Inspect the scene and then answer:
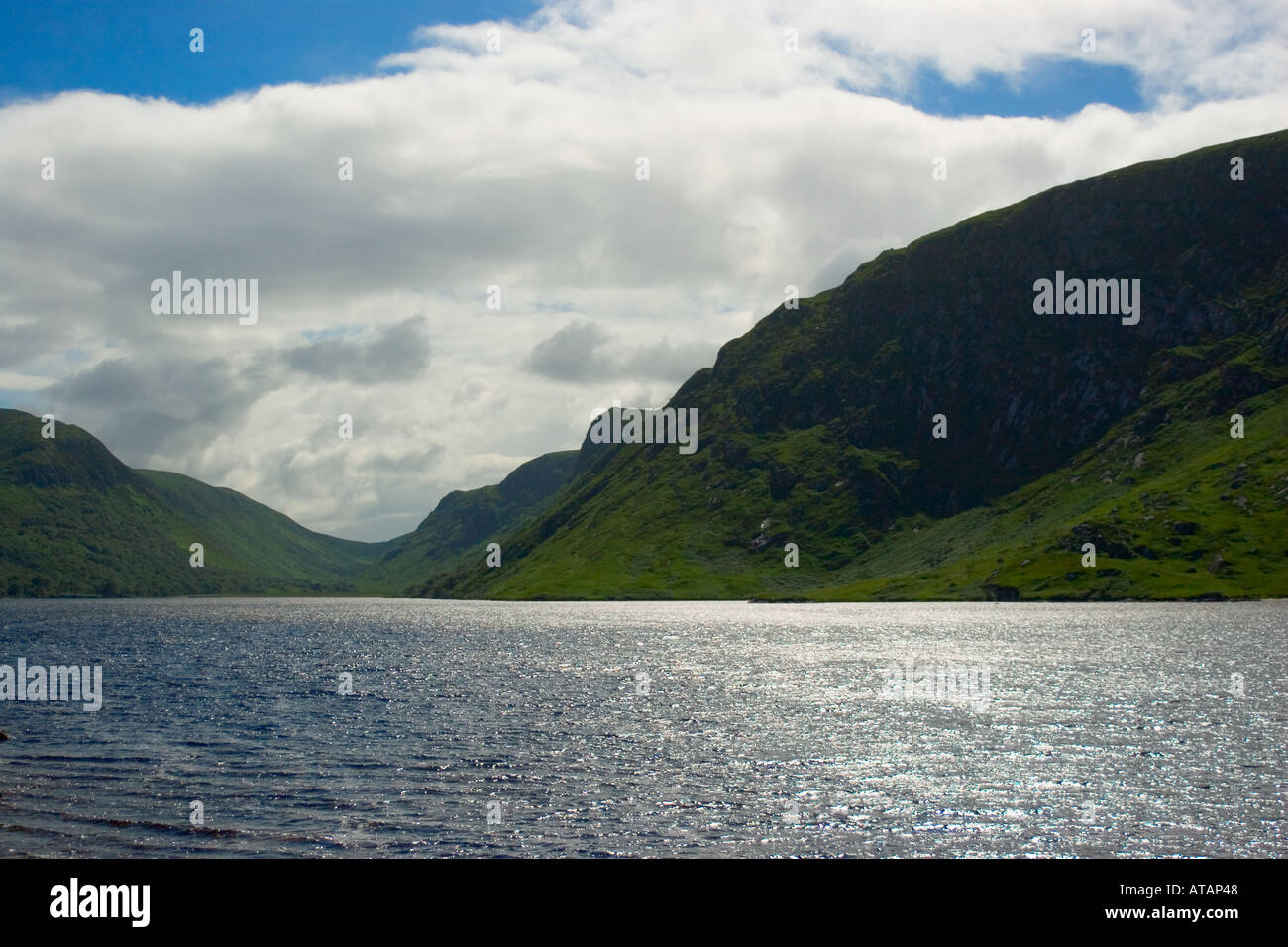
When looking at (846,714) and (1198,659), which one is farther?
(1198,659)

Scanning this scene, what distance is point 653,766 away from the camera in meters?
72.2

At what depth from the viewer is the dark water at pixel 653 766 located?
171 ft

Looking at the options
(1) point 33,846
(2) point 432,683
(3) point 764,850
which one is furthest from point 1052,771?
(2) point 432,683

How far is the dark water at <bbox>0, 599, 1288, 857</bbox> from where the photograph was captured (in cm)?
5206

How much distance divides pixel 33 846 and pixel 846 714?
72321 mm

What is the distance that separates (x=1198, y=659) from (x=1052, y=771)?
94.2 metres

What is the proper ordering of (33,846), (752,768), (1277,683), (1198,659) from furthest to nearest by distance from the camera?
(1198,659)
(1277,683)
(752,768)
(33,846)

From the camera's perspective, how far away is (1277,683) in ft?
386

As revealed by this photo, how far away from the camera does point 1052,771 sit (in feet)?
229
